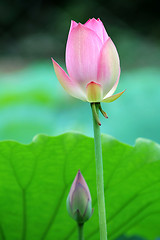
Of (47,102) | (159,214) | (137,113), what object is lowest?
(159,214)

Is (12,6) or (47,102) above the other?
(12,6)

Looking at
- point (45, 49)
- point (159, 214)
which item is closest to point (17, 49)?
point (45, 49)

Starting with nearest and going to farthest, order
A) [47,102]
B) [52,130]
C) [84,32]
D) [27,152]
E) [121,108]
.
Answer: [84,32]
[27,152]
[52,130]
[121,108]
[47,102]

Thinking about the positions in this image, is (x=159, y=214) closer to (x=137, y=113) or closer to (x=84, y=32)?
(x=84, y=32)

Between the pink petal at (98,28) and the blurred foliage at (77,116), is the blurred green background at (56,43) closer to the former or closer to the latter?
the blurred foliage at (77,116)

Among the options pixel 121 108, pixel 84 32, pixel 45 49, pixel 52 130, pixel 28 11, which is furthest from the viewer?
pixel 28 11

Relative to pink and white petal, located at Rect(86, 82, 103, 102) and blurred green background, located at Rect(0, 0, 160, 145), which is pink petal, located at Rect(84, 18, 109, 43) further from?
blurred green background, located at Rect(0, 0, 160, 145)

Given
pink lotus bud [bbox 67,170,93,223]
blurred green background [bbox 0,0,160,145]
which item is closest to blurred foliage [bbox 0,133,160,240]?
pink lotus bud [bbox 67,170,93,223]

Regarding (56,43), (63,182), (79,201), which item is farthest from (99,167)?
(56,43)

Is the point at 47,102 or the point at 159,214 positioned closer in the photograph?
the point at 159,214
